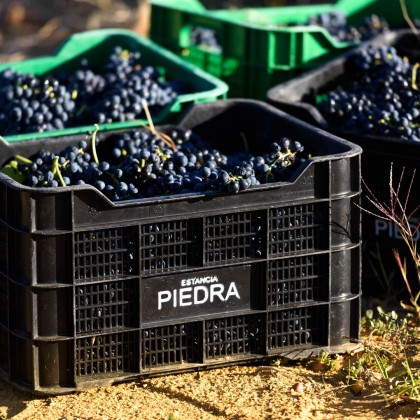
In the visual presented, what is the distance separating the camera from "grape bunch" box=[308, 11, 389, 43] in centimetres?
530

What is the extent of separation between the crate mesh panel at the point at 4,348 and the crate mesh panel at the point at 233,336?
0.60 metres

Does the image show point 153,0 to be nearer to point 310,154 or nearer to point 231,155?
point 231,155

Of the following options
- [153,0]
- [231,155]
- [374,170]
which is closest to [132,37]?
[153,0]

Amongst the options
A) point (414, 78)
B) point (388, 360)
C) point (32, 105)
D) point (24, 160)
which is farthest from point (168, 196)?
point (414, 78)

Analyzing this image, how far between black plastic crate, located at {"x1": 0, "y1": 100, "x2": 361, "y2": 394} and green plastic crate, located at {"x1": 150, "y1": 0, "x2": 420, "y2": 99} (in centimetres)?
128

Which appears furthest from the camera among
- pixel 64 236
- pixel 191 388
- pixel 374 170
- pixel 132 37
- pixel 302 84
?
pixel 132 37

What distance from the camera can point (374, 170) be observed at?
153 inches

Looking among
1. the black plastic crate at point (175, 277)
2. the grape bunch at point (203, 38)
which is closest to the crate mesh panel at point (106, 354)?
the black plastic crate at point (175, 277)

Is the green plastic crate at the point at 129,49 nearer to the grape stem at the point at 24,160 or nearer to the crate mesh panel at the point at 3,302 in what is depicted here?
the grape stem at the point at 24,160

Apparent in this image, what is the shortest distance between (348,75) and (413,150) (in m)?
1.03

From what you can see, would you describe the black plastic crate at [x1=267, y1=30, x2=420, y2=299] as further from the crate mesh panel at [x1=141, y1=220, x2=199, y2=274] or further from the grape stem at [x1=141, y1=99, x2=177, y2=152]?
the crate mesh panel at [x1=141, y1=220, x2=199, y2=274]

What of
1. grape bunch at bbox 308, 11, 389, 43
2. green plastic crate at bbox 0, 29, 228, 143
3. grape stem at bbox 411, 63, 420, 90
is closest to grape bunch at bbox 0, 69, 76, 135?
green plastic crate at bbox 0, 29, 228, 143

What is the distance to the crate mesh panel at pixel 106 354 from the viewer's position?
3.20m

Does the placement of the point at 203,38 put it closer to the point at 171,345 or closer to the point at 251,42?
the point at 251,42
